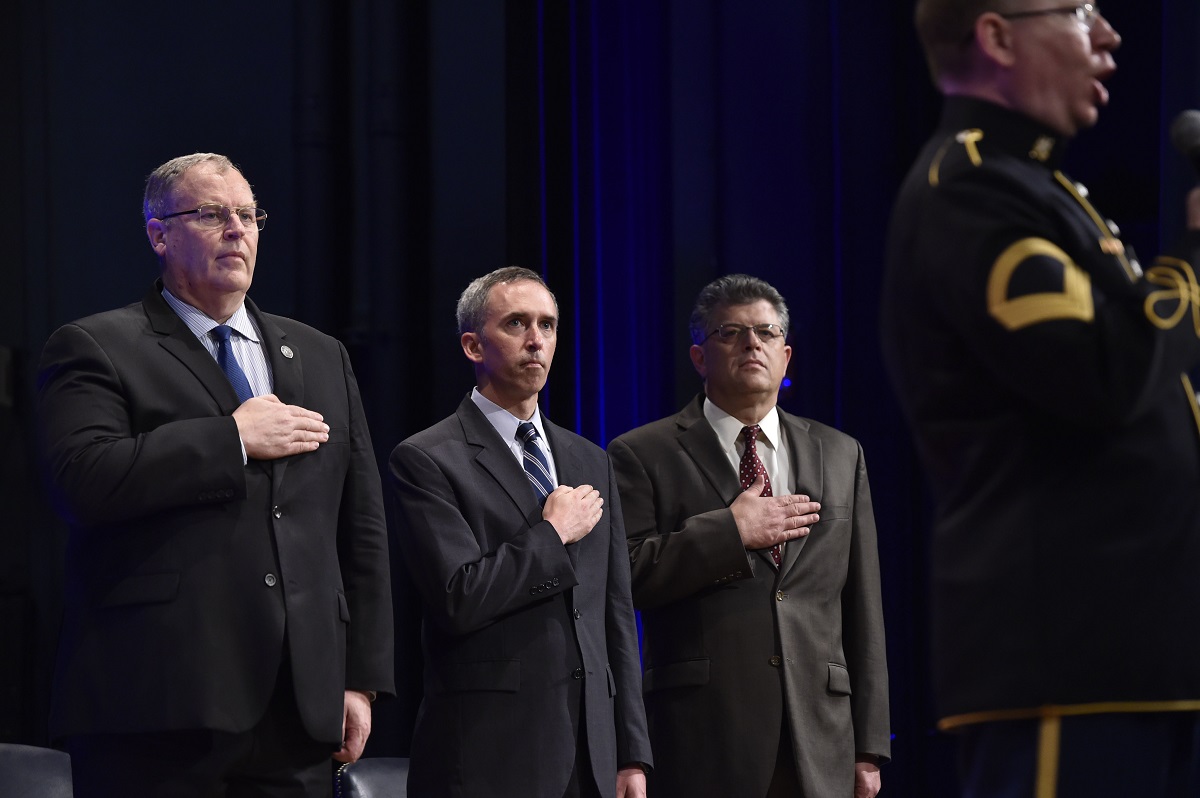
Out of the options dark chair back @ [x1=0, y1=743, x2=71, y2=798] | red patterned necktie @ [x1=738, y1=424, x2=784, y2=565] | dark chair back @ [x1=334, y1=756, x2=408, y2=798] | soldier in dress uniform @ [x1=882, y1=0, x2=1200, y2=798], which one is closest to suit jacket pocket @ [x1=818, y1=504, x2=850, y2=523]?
red patterned necktie @ [x1=738, y1=424, x2=784, y2=565]

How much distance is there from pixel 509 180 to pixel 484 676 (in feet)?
7.41

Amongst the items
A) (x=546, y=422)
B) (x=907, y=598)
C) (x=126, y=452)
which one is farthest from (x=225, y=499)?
(x=907, y=598)

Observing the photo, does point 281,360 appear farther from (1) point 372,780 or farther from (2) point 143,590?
(1) point 372,780

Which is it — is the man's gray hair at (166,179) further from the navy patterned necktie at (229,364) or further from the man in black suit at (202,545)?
the navy patterned necktie at (229,364)

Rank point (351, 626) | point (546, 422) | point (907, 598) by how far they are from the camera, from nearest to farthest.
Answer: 1. point (351, 626)
2. point (546, 422)
3. point (907, 598)

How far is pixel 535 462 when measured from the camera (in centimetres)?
311

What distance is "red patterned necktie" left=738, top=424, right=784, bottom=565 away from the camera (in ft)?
11.1

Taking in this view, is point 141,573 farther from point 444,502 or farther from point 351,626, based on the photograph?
point 444,502

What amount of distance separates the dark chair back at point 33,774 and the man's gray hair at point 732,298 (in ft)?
5.89

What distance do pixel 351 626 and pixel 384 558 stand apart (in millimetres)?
149

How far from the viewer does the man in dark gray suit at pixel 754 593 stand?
318 centimetres

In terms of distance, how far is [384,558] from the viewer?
284cm

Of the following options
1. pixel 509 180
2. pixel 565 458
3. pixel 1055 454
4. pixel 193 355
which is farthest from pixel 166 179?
pixel 509 180

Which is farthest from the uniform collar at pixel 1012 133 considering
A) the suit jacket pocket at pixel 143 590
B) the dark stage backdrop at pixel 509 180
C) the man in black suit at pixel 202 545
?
the dark stage backdrop at pixel 509 180
